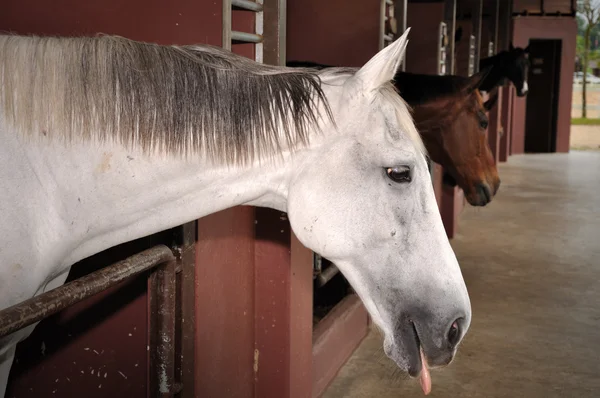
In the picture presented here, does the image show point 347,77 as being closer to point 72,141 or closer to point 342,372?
point 72,141

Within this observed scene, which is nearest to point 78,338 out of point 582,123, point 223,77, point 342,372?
point 223,77

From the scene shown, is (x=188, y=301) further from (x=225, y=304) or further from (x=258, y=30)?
(x=258, y=30)

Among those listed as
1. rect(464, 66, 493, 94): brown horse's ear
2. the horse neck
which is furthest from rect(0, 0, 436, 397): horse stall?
rect(464, 66, 493, 94): brown horse's ear

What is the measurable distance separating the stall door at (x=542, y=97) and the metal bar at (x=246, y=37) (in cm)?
1268

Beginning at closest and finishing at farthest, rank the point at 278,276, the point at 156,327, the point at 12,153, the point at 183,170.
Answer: the point at 12,153 → the point at 183,170 → the point at 156,327 → the point at 278,276

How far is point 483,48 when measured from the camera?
8.46 metres

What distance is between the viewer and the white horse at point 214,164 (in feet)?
4.42

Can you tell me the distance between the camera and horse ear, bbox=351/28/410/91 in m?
1.44

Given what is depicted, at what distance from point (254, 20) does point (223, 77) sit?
2.64ft

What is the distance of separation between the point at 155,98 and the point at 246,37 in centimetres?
75

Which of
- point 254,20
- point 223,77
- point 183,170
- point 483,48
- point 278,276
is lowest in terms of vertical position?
point 278,276

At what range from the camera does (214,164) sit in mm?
1456

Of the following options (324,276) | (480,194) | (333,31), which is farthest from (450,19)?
(324,276)

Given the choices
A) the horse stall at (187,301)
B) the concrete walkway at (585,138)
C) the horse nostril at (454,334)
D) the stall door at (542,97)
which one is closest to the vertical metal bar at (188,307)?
the horse stall at (187,301)
